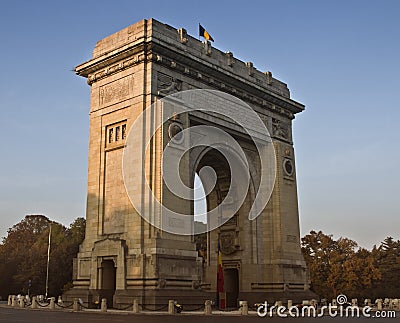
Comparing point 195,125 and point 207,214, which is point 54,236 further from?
point 195,125

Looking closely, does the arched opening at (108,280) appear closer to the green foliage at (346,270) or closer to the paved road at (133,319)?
the paved road at (133,319)

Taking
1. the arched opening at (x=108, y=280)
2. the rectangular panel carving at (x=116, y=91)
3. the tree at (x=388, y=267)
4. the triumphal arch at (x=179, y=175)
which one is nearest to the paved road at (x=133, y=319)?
the triumphal arch at (x=179, y=175)

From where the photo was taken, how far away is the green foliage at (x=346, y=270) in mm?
65625

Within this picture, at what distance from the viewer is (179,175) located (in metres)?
32.3

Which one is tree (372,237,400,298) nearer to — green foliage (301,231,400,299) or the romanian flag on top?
green foliage (301,231,400,299)

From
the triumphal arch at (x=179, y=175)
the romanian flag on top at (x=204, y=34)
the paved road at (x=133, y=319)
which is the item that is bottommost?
the paved road at (x=133, y=319)

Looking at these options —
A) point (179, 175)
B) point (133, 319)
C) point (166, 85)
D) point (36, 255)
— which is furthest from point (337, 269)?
point (133, 319)

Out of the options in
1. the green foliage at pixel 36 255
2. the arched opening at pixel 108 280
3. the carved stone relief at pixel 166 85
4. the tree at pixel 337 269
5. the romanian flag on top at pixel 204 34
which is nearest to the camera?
the arched opening at pixel 108 280

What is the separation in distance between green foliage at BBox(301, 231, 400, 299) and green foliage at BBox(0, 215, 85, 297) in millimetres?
31069

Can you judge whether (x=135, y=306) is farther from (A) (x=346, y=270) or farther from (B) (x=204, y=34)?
(A) (x=346, y=270)

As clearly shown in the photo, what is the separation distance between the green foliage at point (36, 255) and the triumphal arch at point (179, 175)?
27401 mm

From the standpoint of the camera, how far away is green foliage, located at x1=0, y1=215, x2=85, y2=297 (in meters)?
62.3

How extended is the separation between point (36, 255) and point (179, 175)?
128 feet

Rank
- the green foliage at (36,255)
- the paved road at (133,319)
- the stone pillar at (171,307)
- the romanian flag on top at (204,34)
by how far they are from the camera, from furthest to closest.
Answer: the green foliage at (36,255) → the romanian flag on top at (204,34) → the stone pillar at (171,307) → the paved road at (133,319)
